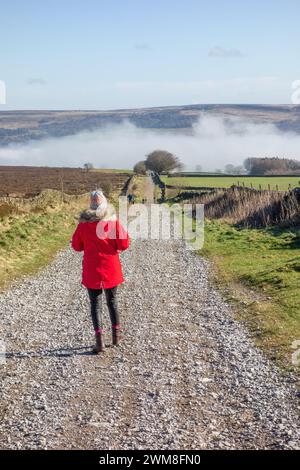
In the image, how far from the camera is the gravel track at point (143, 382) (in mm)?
6016

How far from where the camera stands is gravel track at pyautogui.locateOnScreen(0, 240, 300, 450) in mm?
6016

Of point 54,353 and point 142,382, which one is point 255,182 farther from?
point 142,382

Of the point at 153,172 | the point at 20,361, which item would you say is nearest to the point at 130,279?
the point at 20,361

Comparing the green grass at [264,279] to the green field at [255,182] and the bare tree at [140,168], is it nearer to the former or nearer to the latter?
the green field at [255,182]

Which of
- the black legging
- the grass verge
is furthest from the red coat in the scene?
the grass verge

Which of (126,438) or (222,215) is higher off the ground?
(126,438)

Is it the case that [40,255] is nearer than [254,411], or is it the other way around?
[254,411]

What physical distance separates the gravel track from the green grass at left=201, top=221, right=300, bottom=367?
0.35 meters

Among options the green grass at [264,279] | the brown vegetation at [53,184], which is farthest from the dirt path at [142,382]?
the brown vegetation at [53,184]

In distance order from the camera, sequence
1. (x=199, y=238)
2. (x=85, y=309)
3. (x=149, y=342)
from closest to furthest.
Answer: (x=149, y=342), (x=85, y=309), (x=199, y=238)

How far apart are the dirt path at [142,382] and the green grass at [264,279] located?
383 millimetres

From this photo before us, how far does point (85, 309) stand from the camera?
11.8 meters

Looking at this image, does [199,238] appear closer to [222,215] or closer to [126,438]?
[222,215]

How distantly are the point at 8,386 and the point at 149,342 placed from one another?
8.40ft
